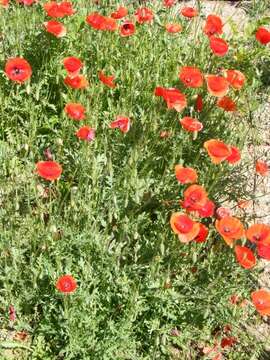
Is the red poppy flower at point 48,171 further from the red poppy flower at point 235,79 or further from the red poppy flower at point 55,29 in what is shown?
the red poppy flower at point 235,79

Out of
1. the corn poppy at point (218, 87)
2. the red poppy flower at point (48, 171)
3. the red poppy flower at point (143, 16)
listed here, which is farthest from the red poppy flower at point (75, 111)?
the red poppy flower at point (143, 16)

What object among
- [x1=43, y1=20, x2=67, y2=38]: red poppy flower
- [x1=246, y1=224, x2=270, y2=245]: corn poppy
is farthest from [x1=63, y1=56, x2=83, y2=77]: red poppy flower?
[x1=246, y1=224, x2=270, y2=245]: corn poppy

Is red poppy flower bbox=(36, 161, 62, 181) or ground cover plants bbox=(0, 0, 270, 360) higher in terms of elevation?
red poppy flower bbox=(36, 161, 62, 181)

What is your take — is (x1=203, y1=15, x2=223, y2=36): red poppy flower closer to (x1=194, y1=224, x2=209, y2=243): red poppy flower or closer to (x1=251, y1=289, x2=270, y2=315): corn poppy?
(x1=194, y1=224, x2=209, y2=243): red poppy flower

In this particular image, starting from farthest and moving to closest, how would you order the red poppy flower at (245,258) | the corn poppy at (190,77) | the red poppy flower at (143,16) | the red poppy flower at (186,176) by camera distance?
the red poppy flower at (143,16), the corn poppy at (190,77), the red poppy flower at (186,176), the red poppy flower at (245,258)

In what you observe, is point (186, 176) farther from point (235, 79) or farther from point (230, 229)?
point (235, 79)

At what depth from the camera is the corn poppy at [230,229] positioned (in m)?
2.53

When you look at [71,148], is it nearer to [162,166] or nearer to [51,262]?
[162,166]

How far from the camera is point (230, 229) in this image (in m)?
2.56

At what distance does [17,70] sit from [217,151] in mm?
1157

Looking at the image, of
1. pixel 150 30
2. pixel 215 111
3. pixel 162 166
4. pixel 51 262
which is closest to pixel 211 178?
pixel 162 166

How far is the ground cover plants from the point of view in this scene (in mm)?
2631

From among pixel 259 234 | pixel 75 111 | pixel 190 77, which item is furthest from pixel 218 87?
pixel 259 234

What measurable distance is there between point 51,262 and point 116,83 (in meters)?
1.44
